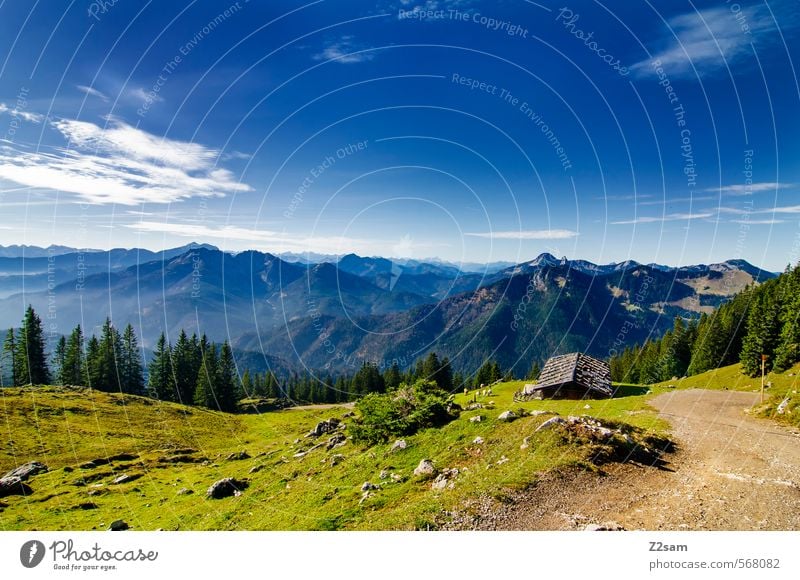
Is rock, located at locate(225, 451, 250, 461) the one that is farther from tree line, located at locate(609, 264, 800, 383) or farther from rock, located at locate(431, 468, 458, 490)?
tree line, located at locate(609, 264, 800, 383)

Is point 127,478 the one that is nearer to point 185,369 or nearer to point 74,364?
point 74,364

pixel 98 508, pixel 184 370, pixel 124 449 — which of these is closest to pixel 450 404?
pixel 98 508

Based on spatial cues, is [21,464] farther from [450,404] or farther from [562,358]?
[562,358]

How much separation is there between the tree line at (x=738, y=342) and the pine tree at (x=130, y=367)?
113 m

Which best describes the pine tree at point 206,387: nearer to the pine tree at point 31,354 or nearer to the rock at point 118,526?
the pine tree at point 31,354

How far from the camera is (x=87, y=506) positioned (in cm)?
3144

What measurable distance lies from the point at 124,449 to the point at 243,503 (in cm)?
3637

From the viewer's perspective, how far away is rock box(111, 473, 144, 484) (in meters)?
37.5

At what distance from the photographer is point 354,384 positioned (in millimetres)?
117000

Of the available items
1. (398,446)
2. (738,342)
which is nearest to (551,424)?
(398,446)

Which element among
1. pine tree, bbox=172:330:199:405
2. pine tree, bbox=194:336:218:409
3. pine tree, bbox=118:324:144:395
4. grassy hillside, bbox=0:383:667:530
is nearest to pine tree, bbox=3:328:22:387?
pine tree, bbox=118:324:144:395

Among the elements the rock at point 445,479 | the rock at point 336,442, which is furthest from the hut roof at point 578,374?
the rock at point 445,479

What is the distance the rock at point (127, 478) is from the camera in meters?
37.5
